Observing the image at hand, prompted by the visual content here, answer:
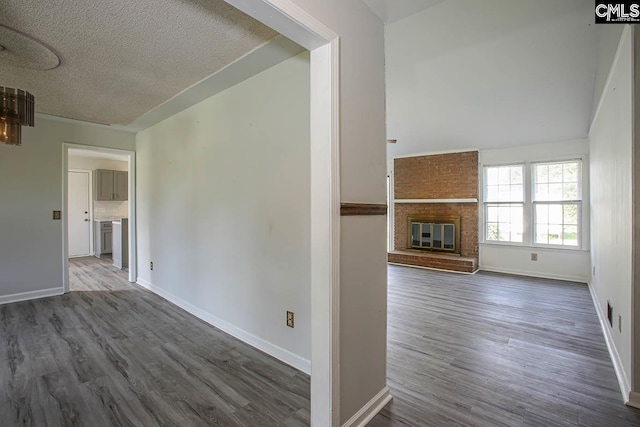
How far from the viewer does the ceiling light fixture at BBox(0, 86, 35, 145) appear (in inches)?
88.3

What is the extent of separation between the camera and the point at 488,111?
175 inches

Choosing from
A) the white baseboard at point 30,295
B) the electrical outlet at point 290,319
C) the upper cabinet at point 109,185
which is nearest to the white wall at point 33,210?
the white baseboard at point 30,295

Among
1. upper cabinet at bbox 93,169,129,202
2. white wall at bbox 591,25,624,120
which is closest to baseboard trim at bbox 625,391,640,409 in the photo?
→ white wall at bbox 591,25,624,120

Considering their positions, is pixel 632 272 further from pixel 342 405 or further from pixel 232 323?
pixel 232 323

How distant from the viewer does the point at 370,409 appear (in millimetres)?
1720

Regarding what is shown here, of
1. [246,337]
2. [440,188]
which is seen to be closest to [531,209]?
[440,188]

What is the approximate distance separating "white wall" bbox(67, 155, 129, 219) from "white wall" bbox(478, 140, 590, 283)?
328 inches

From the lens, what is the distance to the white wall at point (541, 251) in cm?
477

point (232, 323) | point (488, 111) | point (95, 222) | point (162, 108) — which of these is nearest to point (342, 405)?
point (232, 323)

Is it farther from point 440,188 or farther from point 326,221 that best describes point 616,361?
point 440,188

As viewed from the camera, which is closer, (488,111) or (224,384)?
(224,384)

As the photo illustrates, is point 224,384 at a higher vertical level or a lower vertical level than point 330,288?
lower

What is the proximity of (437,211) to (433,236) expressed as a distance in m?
0.52

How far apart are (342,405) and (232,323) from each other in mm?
1613
